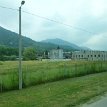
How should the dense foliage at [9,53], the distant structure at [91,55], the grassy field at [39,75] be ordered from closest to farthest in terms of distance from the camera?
the grassy field at [39,75], the dense foliage at [9,53], the distant structure at [91,55]

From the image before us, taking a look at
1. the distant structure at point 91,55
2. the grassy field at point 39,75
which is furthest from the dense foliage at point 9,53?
the grassy field at point 39,75

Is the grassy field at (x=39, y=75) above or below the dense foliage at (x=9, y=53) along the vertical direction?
below

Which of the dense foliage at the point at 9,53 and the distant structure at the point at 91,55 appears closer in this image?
the dense foliage at the point at 9,53

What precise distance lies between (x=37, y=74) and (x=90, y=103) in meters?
15.2

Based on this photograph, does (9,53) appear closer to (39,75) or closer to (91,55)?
(91,55)

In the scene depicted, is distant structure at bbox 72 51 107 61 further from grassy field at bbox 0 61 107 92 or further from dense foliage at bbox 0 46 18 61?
grassy field at bbox 0 61 107 92

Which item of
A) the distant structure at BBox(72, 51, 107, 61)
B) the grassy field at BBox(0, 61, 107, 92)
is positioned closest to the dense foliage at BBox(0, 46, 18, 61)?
the distant structure at BBox(72, 51, 107, 61)

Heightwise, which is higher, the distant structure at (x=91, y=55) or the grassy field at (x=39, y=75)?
the distant structure at (x=91, y=55)

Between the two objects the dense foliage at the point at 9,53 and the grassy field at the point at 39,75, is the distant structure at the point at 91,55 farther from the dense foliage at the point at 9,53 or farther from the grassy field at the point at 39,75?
the grassy field at the point at 39,75

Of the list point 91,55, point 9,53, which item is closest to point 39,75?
point 9,53

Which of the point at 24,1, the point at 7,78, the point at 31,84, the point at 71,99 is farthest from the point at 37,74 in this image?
the point at 71,99

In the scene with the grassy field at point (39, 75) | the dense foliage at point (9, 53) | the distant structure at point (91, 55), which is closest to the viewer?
the grassy field at point (39, 75)

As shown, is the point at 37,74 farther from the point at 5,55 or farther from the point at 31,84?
the point at 5,55

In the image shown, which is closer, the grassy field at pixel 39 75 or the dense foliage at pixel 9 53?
the grassy field at pixel 39 75
